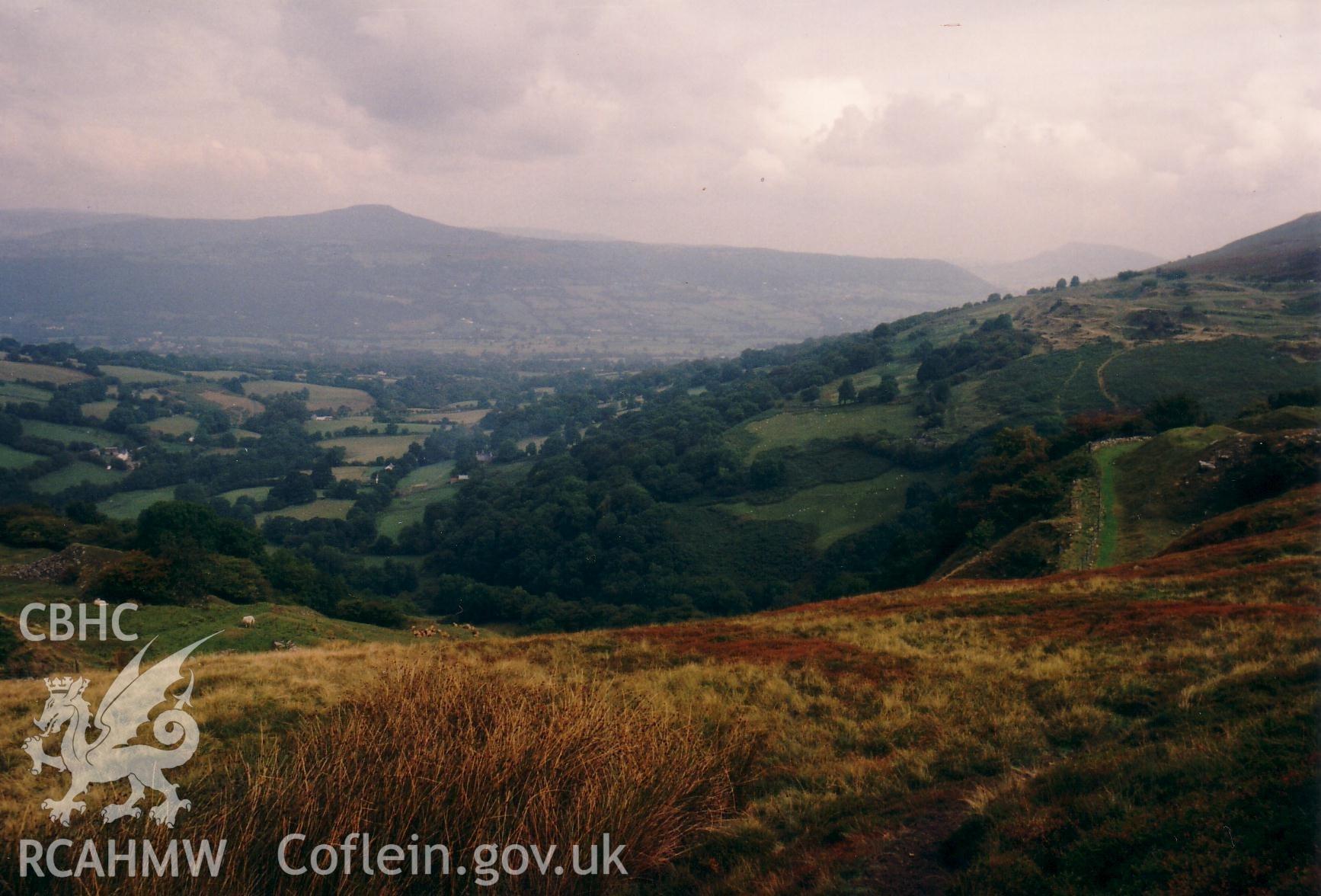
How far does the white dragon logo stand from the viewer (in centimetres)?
596

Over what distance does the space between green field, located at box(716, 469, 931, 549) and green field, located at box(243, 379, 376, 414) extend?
438 ft

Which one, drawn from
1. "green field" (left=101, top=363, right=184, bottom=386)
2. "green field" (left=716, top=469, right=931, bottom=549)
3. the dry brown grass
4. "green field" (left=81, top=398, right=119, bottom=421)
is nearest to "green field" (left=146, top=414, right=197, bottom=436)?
"green field" (left=81, top=398, right=119, bottom=421)

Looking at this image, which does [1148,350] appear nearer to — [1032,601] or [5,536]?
[1032,601]

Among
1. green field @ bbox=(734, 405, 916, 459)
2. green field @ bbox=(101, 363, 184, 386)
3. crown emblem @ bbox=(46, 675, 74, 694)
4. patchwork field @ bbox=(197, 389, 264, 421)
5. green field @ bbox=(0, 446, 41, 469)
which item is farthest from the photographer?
green field @ bbox=(101, 363, 184, 386)

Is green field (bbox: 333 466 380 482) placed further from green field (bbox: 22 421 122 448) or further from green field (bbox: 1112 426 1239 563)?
green field (bbox: 1112 426 1239 563)

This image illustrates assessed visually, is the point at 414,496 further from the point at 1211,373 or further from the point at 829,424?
the point at 1211,373

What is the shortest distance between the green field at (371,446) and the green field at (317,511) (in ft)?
77.2

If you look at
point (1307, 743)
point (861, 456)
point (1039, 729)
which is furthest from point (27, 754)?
point (861, 456)

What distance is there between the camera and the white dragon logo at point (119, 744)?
596 centimetres

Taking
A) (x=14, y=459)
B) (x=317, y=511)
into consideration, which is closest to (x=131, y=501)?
(x=14, y=459)

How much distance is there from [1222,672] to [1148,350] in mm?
84693

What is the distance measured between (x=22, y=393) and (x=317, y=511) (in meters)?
67.2

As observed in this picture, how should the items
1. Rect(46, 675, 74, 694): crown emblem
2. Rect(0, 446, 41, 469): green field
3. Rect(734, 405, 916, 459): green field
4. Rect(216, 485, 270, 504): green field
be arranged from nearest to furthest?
Rect(46, 675, 74, 694): crown emblem < Rect(734, 405, 916, 459): green field < Rect(0, 446, 41, 469): green field < Rect(216, 485, 270, 504): green field

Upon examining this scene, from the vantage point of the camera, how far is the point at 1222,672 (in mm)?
10422
